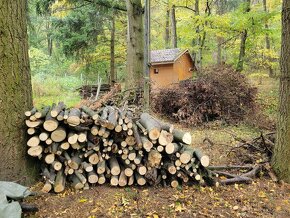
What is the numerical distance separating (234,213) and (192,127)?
5103mm

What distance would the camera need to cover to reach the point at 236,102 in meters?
9.09

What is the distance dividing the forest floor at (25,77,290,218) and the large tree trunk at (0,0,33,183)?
0.50 metres

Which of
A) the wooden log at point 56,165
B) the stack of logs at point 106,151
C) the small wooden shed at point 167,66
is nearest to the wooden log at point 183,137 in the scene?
the stack of logs at point 106,151

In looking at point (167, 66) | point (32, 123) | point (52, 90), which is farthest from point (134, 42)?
point (167, 66)

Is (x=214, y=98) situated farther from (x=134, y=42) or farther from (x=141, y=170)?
(x=141, y=170)

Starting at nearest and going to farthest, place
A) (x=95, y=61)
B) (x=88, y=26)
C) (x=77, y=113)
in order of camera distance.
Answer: (x=77, y=113) → (x=88, y=26) → (x=95, y=61)

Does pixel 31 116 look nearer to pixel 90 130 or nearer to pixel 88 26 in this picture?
pixel 90 130

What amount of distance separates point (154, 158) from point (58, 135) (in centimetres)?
143

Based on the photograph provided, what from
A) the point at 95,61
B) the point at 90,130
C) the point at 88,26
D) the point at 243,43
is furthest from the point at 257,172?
the point at 95,61

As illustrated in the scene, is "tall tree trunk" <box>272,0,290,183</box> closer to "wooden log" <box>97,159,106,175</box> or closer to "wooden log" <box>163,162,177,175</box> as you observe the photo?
"wooden log" <box>163,162,177,175</box>

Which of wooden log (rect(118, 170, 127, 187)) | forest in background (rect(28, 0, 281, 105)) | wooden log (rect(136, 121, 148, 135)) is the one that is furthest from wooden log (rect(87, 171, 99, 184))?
forest in background (rect(28, 0, 281, 105))

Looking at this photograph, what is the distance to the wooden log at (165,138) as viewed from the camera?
4.10 meters

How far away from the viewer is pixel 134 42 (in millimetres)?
9852

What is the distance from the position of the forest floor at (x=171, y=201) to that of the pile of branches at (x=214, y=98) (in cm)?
442
